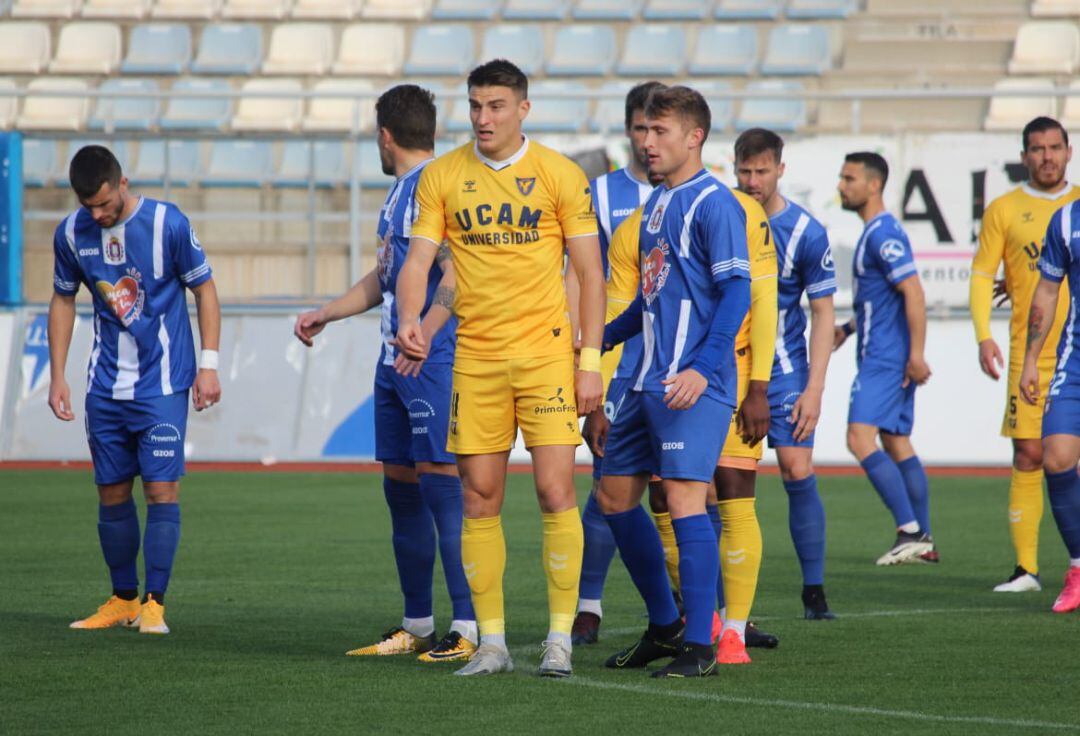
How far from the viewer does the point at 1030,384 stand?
7.92m

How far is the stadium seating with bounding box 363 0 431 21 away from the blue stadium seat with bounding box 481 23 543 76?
109 cm

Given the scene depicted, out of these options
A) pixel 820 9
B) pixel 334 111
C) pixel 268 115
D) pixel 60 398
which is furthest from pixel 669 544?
pixel 820 9

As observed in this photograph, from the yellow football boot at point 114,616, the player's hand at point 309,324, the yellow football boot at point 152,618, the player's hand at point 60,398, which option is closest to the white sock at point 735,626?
the player's hand at point 309,324

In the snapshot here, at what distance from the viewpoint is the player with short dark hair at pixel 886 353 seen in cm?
988

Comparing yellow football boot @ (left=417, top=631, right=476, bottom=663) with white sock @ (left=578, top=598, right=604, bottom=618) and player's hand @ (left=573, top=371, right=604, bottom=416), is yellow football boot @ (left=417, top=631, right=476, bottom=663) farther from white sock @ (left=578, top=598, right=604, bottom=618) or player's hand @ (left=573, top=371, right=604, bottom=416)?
player's hand @ (left=573, top=371, right=604, bottom=416)

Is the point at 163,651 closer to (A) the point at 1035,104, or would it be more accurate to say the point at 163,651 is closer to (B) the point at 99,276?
(B) the point at 99,276

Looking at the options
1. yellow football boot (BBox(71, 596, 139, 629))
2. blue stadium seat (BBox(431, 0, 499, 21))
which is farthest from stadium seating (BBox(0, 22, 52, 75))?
yellow football boot (BBox(71, 596, 139, 629))

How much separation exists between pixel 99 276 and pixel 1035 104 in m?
14.3

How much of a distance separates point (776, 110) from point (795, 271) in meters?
13.1

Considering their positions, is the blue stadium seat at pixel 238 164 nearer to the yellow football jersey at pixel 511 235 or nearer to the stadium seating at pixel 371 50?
the stadium seating at pixel 371 50

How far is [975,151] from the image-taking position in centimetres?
1612

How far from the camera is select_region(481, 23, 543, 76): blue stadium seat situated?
2203 centimetres

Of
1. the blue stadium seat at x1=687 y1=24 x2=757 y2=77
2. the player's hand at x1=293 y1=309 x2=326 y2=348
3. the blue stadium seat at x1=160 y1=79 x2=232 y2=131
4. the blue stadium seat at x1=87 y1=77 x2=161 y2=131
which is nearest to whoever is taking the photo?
the player's hand at x1=293 y1=309 x2=326 y2=348

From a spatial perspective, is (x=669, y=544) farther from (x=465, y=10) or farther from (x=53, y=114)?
(x=465, y=10)
